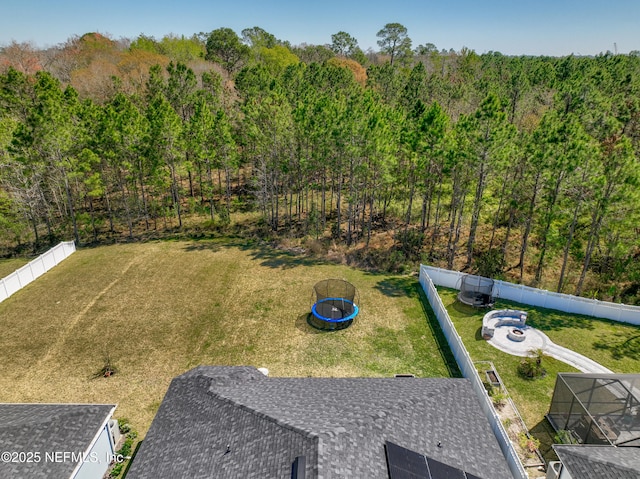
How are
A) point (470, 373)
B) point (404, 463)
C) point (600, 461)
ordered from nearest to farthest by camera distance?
point (404, 463), point (600, 461), point (470, 373)

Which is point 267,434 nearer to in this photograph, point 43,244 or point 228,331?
point 228,331

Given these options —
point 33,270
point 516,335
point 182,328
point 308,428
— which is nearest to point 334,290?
point 182,328

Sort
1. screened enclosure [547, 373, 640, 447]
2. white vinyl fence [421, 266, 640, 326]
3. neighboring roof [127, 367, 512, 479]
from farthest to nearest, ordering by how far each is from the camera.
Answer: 1. white vinyl fence [421, 266, 640, 326]
2. screened enclosure [547, 373, 640, 447]
3. neighboring roof [127, 367, 512, 479]

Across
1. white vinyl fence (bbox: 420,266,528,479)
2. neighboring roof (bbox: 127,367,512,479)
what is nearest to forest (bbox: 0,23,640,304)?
white vinyl fence (bbox: 420,266,528,479)

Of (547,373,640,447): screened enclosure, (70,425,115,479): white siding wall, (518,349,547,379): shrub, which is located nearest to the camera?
(70,425,115,479): white siding wall

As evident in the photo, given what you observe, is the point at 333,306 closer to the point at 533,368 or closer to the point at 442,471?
the point at 533,368

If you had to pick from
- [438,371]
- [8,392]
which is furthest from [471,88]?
[8,392]

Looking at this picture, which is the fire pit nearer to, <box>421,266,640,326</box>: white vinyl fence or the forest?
<box>421,266,640,326</box>: white vinyl fence
